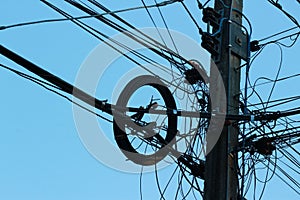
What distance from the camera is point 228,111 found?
260 inches

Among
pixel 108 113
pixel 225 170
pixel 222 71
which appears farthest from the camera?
pixel 222 71

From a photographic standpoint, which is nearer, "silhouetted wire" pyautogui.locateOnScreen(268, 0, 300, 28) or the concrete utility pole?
the concrete utility pole

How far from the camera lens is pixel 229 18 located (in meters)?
7.07

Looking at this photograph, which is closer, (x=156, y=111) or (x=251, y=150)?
(x=156, y=111)

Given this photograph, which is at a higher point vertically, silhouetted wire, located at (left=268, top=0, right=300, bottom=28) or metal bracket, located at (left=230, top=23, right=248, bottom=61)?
silhouetted wire, located at (left=268, top=0, right=300, bottom=28)

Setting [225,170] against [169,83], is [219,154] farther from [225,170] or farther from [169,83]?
[169,83]

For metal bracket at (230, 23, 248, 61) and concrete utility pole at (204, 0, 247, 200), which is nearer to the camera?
concrete utility pole at (204, 0, 247, 200)

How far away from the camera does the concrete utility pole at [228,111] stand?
6.34 m

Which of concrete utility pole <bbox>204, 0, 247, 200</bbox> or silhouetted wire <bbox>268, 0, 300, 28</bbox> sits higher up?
silhouetted wire <bbox>268, 0, 300, 28</bbox>

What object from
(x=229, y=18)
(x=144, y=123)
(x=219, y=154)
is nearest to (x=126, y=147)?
(x=144, y=123)

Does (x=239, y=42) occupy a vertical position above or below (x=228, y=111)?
above

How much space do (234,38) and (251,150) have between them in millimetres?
1305

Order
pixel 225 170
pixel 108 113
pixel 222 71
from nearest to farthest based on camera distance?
pixel 108 113 < pixel 225 170 < pixel 222 71

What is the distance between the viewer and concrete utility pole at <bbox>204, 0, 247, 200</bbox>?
6.34 metres
